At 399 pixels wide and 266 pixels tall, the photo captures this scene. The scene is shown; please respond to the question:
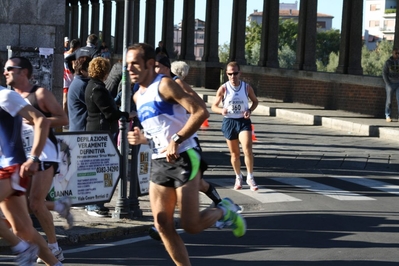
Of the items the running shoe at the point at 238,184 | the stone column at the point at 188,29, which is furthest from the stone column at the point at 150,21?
the running shoe at the point at 238,184

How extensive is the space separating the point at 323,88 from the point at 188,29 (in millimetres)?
19557

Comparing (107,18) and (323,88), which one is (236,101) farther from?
(107,18)

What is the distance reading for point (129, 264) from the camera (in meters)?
8.56

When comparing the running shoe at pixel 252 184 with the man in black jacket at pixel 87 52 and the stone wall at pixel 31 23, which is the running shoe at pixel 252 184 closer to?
the man in black jacket at pixel 87 52

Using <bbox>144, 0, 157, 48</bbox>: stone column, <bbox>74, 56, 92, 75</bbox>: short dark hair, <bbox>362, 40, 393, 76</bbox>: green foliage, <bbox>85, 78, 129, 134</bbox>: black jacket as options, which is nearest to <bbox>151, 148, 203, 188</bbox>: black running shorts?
<bbox>85, 78, 129, 134</bbox>: black jacket

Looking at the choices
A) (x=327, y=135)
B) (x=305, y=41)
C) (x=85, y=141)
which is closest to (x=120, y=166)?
(x=85, y=141)

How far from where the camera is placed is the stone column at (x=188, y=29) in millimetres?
49312

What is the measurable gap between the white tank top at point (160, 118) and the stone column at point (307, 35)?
26280mm

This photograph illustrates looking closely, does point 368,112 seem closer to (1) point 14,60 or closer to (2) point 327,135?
(2) point 327,135

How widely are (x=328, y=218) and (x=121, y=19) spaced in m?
59.0

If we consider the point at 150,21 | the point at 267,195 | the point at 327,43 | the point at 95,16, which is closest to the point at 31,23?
the point at 267,195

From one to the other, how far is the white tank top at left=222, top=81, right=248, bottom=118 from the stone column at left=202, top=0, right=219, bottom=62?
1223 inches

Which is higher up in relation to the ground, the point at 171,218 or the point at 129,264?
the point at 171,218

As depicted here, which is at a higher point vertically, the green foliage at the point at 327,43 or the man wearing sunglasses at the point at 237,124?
the man wearing sunglasses at the point at 237,124
